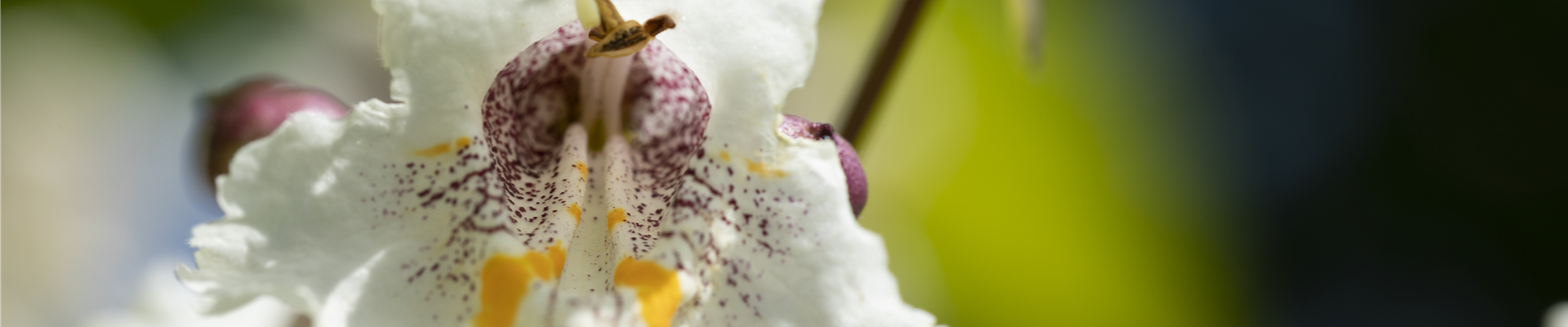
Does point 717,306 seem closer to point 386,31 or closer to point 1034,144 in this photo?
point 386,31

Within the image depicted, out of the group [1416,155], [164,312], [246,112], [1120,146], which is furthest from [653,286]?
[1416,155]

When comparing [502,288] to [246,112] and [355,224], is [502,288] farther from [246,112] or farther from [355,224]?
[246,112]

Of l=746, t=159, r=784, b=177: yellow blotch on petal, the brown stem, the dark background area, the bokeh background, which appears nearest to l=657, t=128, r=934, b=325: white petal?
l=746, t=159, r=784, b=177: yellow blotch on petal

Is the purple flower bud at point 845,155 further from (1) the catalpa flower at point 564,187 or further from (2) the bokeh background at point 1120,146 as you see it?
(2) the bokeh background at point 1120,146

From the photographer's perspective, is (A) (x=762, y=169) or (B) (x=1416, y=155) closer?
(A) (x=762, y=169)

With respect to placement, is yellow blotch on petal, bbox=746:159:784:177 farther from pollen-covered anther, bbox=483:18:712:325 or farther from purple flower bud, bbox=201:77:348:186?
purple flower bud, bbox=201:77:348:186

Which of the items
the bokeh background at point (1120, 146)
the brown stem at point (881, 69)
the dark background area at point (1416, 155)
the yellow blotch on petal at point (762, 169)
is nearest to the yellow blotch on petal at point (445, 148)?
the yellow blotch on petal at point (762, 169)
